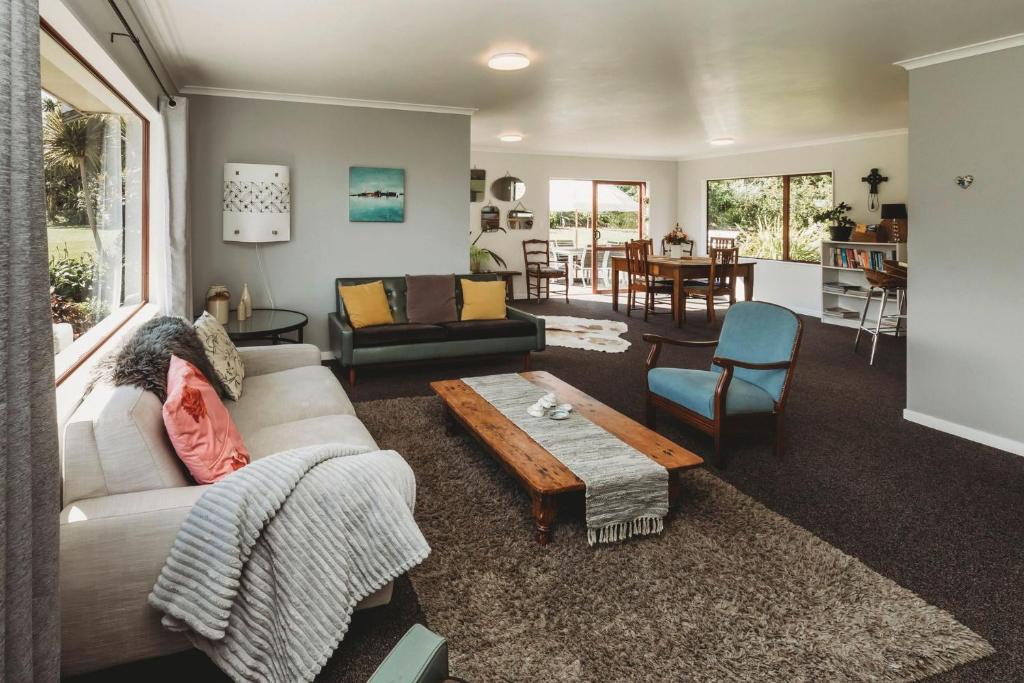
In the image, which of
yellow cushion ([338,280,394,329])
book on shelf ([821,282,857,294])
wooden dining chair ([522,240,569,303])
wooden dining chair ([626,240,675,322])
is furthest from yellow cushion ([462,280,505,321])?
book on shelf ([821,282,857,294])

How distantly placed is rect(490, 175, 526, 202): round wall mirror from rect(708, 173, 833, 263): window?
126 inches

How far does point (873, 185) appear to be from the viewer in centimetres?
820

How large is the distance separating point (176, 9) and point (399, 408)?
2670 mm

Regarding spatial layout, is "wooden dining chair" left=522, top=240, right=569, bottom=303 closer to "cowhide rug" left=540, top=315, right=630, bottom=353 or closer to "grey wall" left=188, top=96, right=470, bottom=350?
"cowhide rug" left=540, top=315, right=630, bottom=353

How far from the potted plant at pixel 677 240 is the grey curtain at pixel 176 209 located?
7637mm

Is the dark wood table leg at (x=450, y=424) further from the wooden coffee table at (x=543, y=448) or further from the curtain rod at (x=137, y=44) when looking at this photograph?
the curtain rod at (x=137, y=44)

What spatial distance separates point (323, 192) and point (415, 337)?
1.63 meters

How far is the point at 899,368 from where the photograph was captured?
596 cm

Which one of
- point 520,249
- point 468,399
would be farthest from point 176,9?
point 520,249

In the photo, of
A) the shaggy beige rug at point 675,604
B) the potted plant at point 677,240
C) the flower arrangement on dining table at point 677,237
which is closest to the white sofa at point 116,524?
the shaggy beige rug at point 675,604

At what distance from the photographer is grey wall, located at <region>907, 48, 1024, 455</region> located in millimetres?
3770

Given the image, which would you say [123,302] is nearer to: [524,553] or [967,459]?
[524,553]

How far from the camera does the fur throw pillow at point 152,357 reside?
228 centimetres

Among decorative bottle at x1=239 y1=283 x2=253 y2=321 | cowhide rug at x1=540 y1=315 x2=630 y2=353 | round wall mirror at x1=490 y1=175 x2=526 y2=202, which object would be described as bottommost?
cowhide rug at x1=540 y1=315 x2=630 y2=353
